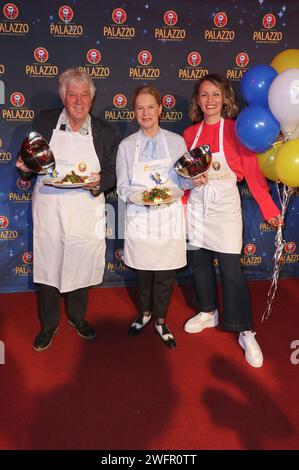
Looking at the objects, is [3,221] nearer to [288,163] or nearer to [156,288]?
[156,288]

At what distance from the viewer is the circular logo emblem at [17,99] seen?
3.31 meters

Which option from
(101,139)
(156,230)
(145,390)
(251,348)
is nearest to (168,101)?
(101,139)

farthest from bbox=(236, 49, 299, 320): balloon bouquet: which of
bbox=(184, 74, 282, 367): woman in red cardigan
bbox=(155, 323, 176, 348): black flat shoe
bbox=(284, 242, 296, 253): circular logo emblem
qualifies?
bbox=(284, 242, 296, 253): circular logo emblem

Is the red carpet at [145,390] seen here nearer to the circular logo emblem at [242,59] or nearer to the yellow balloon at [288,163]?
the yellow balloon at [288,163]

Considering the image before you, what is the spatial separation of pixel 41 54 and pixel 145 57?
2.66ft

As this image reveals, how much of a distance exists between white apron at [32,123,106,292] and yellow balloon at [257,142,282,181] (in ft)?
3.21

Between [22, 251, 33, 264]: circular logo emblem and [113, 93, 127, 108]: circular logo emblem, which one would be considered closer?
[113, 93, 127, 108]: circular logo emblem

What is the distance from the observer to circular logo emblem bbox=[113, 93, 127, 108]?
3.43 meters

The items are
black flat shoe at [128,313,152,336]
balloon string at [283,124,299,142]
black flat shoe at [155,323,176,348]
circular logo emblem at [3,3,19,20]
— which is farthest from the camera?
circular logo emblem at [3,3,19,20]

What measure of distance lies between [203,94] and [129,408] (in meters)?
1.78

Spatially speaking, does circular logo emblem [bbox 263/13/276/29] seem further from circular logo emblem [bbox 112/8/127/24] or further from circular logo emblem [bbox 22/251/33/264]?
circular logo emblem [bbox 22/251/33/264]

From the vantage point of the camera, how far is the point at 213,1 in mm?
3389
